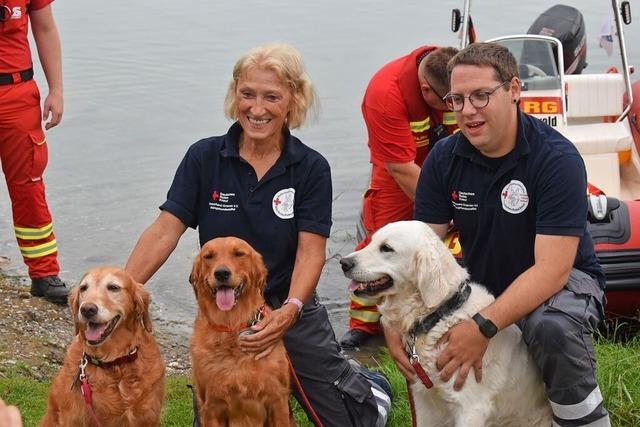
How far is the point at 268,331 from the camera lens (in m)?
4.20

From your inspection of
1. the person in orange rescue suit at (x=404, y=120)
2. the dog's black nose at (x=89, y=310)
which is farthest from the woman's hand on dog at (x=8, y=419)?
the person in orange rescue suit at (x=404, y=120)

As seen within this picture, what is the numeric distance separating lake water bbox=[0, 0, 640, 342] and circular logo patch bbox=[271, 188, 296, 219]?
3.61 meters

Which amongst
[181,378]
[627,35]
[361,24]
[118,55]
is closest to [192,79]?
[118,55]

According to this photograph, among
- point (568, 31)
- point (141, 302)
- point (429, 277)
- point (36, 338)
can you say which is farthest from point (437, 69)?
point (568, 31)

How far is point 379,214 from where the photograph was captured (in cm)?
705

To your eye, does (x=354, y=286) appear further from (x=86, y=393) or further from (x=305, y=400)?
(x=86, y=393)

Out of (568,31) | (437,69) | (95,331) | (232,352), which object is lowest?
(232,352)

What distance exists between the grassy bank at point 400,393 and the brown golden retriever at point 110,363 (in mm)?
944

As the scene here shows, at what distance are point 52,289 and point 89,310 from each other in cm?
338

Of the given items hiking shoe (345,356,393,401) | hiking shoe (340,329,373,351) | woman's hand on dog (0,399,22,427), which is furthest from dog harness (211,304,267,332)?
hiking shoe (340,329,373,351)

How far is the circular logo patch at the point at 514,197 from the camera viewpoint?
421 centimetres

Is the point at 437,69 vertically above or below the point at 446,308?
above

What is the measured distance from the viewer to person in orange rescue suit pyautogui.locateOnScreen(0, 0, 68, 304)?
21.9 feet

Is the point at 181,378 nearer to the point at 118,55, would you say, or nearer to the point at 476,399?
the point at 476,399
